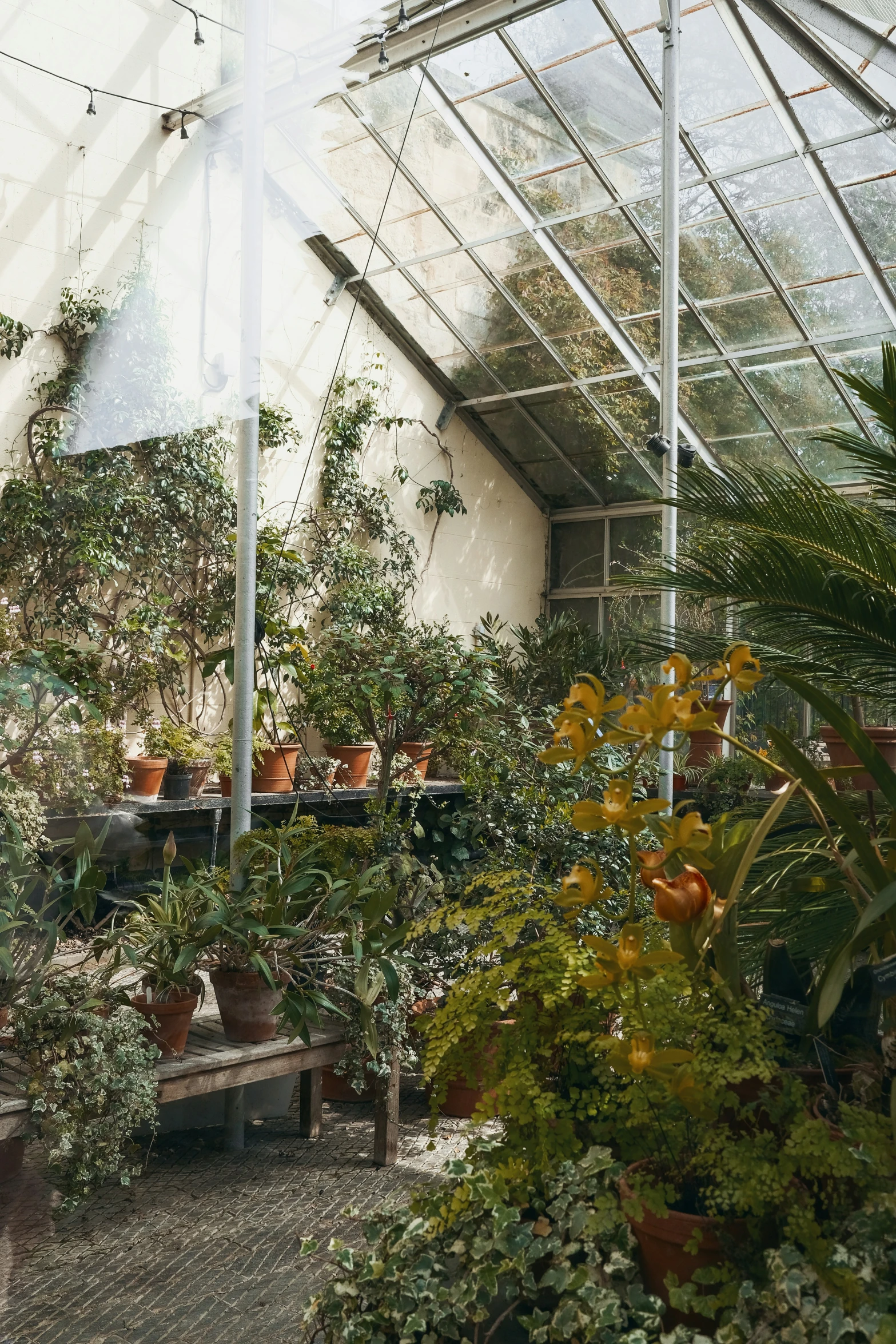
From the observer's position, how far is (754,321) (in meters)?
7.43

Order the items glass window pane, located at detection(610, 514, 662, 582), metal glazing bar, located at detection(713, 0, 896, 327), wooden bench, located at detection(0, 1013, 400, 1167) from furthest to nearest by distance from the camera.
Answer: glass window pane, located at detection(610, 514, 662, 582), metal glazing bar, located at detection(713, 0, 896, 327), wooden bench, located at detection(0, 1013, 400, 1167)

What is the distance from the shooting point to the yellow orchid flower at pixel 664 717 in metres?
1.40

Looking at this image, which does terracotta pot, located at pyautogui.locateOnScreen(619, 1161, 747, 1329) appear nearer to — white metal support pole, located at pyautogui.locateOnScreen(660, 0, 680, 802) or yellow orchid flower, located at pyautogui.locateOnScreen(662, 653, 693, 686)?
yellow orchid flower, located at pyautogui.locateOnScreen(662, 653, 693, 686)

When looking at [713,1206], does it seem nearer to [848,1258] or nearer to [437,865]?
[848,1258]

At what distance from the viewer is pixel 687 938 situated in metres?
1.57

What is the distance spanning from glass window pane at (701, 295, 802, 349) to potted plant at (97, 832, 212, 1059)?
585cm

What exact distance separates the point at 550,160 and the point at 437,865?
450cm

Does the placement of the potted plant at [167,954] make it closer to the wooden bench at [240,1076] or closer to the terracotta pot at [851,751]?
the wooden bench at [240,1076]

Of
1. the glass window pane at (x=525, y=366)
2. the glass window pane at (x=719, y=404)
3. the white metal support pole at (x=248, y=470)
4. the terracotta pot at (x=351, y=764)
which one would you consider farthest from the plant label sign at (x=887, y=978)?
the glass window pane at (x=525, y=366)

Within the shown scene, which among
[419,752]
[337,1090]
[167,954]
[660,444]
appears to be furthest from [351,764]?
[167,954]

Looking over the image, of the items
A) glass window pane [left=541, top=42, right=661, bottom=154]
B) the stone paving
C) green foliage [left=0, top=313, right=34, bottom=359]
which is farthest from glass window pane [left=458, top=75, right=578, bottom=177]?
the stone paving

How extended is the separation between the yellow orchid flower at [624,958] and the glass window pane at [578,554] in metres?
8.57

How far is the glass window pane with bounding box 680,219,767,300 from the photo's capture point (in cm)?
692

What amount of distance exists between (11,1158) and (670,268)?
14.9 feet
